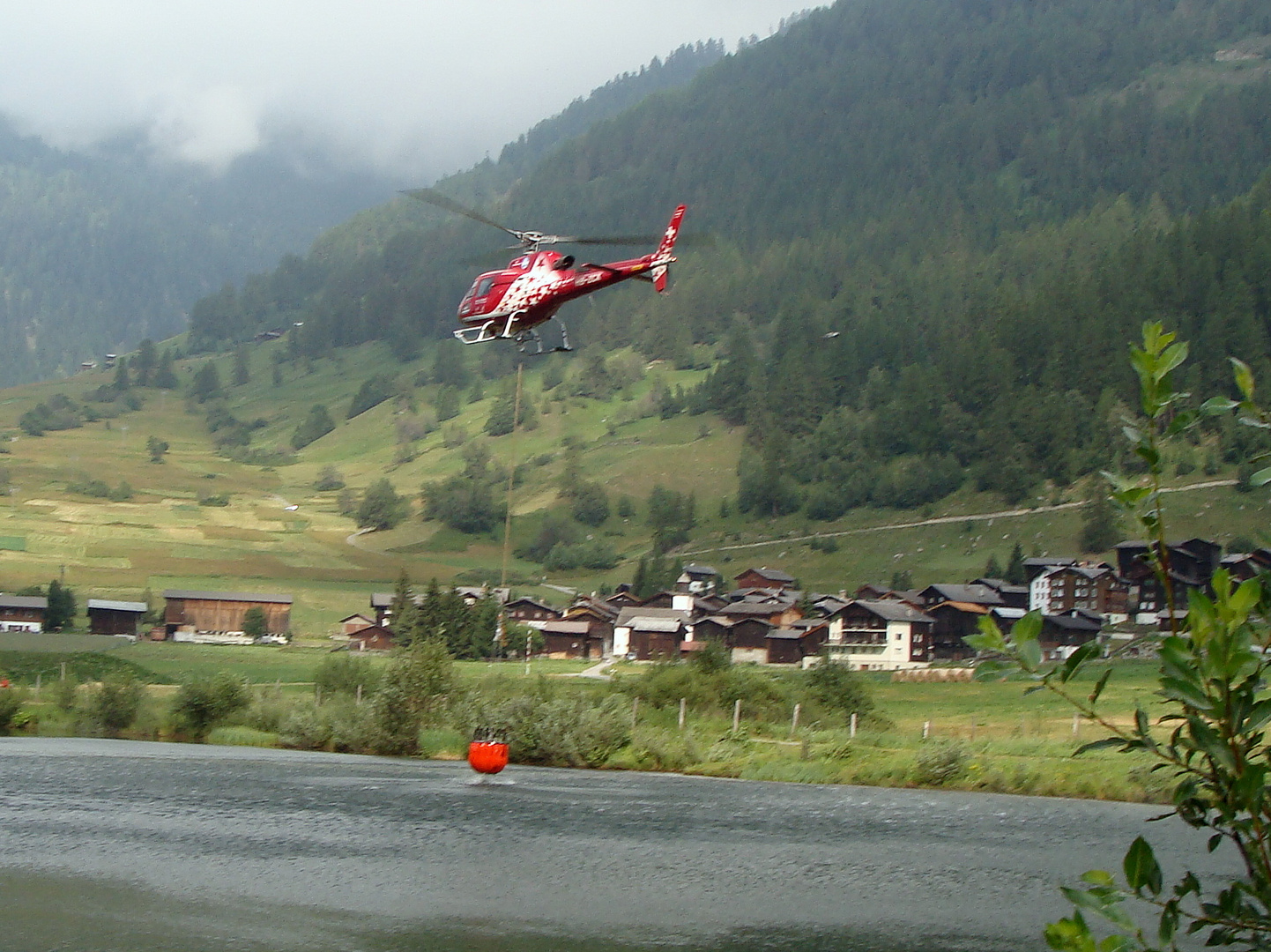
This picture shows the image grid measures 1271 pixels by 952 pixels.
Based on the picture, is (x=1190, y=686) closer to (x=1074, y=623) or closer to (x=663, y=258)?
(x=663, y=258)

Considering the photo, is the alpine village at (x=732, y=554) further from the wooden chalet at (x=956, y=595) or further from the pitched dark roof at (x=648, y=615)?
the pitched dark roof at (x=648, y=615)

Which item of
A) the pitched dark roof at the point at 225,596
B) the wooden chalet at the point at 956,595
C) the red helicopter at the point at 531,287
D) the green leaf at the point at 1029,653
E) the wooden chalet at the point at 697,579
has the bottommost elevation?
the green leaf at the point at 1029,653

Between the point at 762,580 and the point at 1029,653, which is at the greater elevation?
the point at 762,580

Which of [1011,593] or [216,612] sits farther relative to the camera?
[1011,593]

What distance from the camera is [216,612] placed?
10400 cm

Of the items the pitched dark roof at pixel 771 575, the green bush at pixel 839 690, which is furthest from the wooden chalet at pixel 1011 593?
the green bush at pixel 839 690

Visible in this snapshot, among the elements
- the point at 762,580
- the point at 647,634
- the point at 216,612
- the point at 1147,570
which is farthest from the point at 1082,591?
the point at 216,612

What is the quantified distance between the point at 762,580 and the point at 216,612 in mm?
48089

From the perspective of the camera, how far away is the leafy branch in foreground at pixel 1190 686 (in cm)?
538

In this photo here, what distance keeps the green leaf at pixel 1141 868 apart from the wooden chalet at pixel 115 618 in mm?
101236

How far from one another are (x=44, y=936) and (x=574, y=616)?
85308 mm

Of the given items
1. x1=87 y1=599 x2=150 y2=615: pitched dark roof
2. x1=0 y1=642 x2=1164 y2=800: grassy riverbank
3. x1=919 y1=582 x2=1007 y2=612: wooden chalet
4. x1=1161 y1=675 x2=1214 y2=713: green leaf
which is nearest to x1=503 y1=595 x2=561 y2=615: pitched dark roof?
x1=87 y1=599 x2=150 y2=615: pitched dark roof

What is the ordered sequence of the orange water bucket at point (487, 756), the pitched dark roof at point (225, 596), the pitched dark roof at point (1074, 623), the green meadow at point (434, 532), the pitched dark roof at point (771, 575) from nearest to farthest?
the orange water bucket at point (487, 756)
the pitched dark roof at point (1074, 623)
the pitched dark roof at point (225, 596)
the green meadow at point (434, 532)
the pitched dark roof at point (771, 575)

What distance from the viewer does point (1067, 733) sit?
59750 mm
